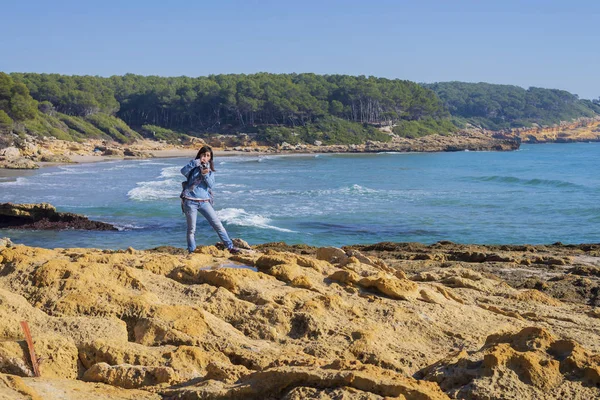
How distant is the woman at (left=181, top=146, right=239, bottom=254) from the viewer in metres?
9.07

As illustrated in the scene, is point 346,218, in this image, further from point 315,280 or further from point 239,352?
point 239,352

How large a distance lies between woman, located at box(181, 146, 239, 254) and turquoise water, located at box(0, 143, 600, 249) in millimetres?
7926

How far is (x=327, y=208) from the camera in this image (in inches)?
1023

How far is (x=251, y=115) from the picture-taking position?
98.2m

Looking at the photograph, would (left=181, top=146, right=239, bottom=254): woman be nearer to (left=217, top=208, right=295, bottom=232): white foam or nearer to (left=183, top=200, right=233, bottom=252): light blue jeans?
(left=183, top=200, right=233, bottom=252): light blue jeans

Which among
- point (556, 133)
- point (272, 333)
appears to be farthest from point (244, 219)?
point (556, 133)

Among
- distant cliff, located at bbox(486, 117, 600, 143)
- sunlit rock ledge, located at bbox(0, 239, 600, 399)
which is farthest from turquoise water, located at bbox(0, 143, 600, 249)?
distant cliff, located at bbox(486, 117, 600, 143)

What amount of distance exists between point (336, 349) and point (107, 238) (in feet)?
47.4

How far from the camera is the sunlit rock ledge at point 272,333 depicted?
374 cm

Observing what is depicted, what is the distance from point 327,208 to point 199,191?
16.9 meters

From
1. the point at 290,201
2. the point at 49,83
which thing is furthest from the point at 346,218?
the point at 49,83

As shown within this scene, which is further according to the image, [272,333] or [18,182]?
[18,182]

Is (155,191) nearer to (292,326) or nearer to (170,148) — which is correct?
(292,326)

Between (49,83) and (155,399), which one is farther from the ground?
(49,83)
